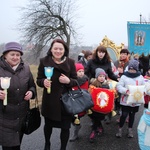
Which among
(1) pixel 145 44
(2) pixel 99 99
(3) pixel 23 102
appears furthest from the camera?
(1) pixel 145 44

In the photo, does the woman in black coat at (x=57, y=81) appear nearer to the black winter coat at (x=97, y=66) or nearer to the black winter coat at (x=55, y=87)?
the black winter coat at (x=55, y=87)

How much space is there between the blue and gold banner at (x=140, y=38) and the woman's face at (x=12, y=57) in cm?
635

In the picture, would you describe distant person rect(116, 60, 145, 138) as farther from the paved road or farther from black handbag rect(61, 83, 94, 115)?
black handbag rect(61, 83, 94, 115)

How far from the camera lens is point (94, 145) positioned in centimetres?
384

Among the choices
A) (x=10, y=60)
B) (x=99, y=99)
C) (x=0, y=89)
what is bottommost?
(x=99, y=99)

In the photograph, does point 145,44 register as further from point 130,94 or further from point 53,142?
point 53,142

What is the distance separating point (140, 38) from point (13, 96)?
6615mm

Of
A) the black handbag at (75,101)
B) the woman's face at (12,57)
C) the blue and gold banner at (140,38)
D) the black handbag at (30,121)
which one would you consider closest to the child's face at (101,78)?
the black handbag at (75,101)

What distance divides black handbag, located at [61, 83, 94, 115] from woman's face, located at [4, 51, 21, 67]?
0.84 m

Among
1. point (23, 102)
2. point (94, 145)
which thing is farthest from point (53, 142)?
point (23, 102)

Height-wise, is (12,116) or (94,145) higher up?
(12,116)

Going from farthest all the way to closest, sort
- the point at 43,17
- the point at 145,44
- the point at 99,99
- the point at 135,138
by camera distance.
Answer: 1. the point at 43,17
2. the point at 145,44
3. the point at 135,138
4. the point at 99,99

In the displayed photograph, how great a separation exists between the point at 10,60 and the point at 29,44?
18.9m

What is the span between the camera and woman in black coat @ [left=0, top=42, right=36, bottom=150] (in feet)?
8.45
